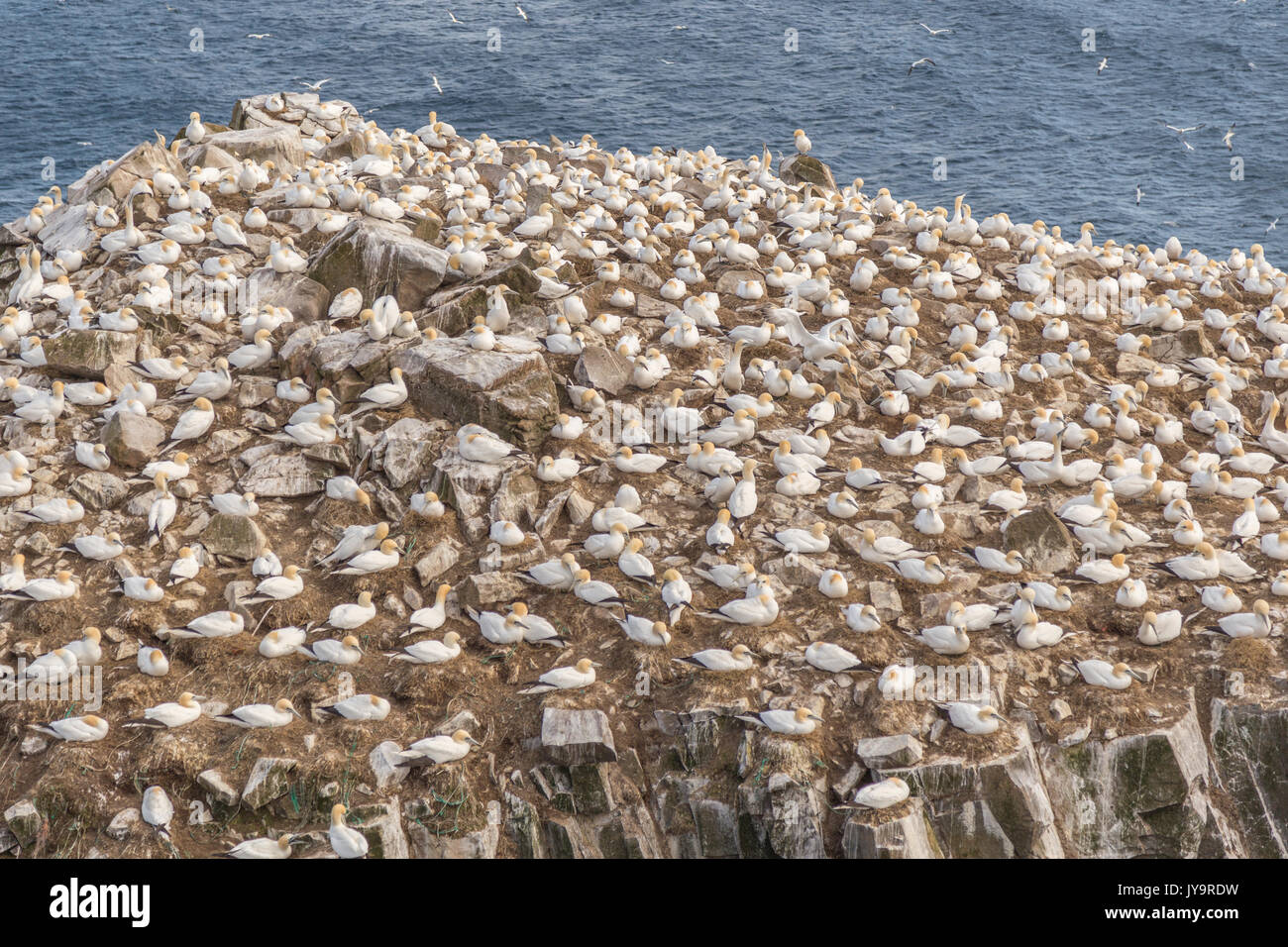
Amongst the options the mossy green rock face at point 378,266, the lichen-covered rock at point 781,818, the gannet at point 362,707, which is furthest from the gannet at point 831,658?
the mossy green rock face at point 378,266

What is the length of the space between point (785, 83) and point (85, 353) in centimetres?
4430

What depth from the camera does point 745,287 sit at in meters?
23.1

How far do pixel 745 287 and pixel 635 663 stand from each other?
10643 mm

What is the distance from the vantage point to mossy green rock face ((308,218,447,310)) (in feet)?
67.8

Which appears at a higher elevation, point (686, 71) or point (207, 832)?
point (686, 71)

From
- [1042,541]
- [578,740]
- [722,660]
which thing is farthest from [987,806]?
[578,740]

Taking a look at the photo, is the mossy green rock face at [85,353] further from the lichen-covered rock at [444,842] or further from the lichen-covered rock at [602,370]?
the lichen-covered rock at [444,842]

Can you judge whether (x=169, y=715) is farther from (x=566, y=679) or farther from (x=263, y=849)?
(x=566, y=679)

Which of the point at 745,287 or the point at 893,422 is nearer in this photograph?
the point at 893,422

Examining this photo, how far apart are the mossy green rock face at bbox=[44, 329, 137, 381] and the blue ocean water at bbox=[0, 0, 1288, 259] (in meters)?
28.1

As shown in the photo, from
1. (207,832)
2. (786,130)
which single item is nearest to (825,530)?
(207,832)

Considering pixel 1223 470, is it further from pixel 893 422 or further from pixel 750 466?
pixel 750 466

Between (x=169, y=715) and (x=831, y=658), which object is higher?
(x=831, y=658)

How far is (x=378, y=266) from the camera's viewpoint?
20750mm
